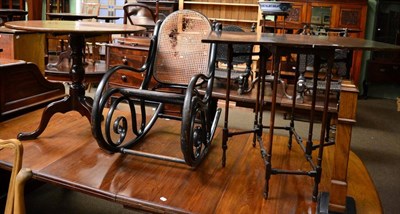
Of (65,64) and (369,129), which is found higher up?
(65,64)

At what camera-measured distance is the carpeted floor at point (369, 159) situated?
7.83ft

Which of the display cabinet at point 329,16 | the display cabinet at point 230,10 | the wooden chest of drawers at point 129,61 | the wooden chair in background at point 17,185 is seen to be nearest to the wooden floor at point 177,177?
the wooden chair in background at point 17,185

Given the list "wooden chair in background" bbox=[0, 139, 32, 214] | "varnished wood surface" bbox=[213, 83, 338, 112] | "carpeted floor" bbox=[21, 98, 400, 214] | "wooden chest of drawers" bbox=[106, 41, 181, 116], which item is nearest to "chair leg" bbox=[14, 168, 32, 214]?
"wooden chair in background" bbox=[0, 139, 32, 214]

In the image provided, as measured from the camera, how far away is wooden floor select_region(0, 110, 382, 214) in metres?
1.64

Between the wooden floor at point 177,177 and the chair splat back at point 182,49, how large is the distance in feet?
1.29

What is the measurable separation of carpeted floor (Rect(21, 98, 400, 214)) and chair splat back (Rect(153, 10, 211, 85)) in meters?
0.87

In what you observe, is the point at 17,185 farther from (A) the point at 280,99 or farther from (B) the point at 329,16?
(B) the point at 329,16

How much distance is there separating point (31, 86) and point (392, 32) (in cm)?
511

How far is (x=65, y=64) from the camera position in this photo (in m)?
4.79

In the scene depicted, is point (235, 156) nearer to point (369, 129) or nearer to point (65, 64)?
point (369, 129)

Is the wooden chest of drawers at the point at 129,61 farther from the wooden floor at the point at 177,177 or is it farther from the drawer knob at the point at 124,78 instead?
the wooden floor at the point at 177,177

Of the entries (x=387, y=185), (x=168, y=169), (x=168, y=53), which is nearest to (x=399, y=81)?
(x=387, y=185)

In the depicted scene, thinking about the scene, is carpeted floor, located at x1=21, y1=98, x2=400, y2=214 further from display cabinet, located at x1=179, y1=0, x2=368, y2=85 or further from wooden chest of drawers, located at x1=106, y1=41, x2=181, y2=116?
wooden chest of drawers, located at x1=106, y1=41, x2=181, y2=116

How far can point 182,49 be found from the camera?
2.45 m
